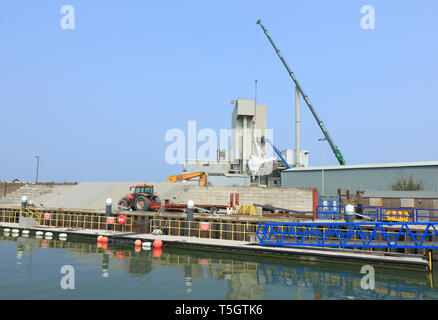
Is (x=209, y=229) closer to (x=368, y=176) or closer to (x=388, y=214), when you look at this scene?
(x=388, y=214)

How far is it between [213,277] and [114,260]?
23.9 feet

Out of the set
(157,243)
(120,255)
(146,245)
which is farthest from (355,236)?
(120,255)

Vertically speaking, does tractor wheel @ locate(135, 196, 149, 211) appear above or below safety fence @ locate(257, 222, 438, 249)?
above

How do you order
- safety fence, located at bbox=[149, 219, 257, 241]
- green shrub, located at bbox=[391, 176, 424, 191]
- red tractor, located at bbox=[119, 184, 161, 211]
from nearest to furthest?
safety fence, located at bbox=[149, 219, 257, 241], red tractor, located at bbox=[119, 184, 161, 211], green shrub, located at bbox=[391, 176, 424, 191]

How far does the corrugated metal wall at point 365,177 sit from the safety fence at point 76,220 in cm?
3432

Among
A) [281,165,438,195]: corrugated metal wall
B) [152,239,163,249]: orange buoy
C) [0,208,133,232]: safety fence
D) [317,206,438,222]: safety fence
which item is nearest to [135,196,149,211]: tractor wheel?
[0,208,133,232]: safety fence

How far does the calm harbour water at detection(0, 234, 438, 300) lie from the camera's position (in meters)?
13.1

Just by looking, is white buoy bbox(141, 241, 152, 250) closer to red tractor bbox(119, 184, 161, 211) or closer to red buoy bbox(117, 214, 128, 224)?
red buoy bbox(117, 214, 128, 224)

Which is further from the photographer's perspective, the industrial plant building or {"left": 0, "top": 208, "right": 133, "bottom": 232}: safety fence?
the industrial plant building

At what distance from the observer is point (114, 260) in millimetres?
19422

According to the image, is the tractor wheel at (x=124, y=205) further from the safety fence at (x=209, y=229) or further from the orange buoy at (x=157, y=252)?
the orange buoy at (x=157, y=252)
